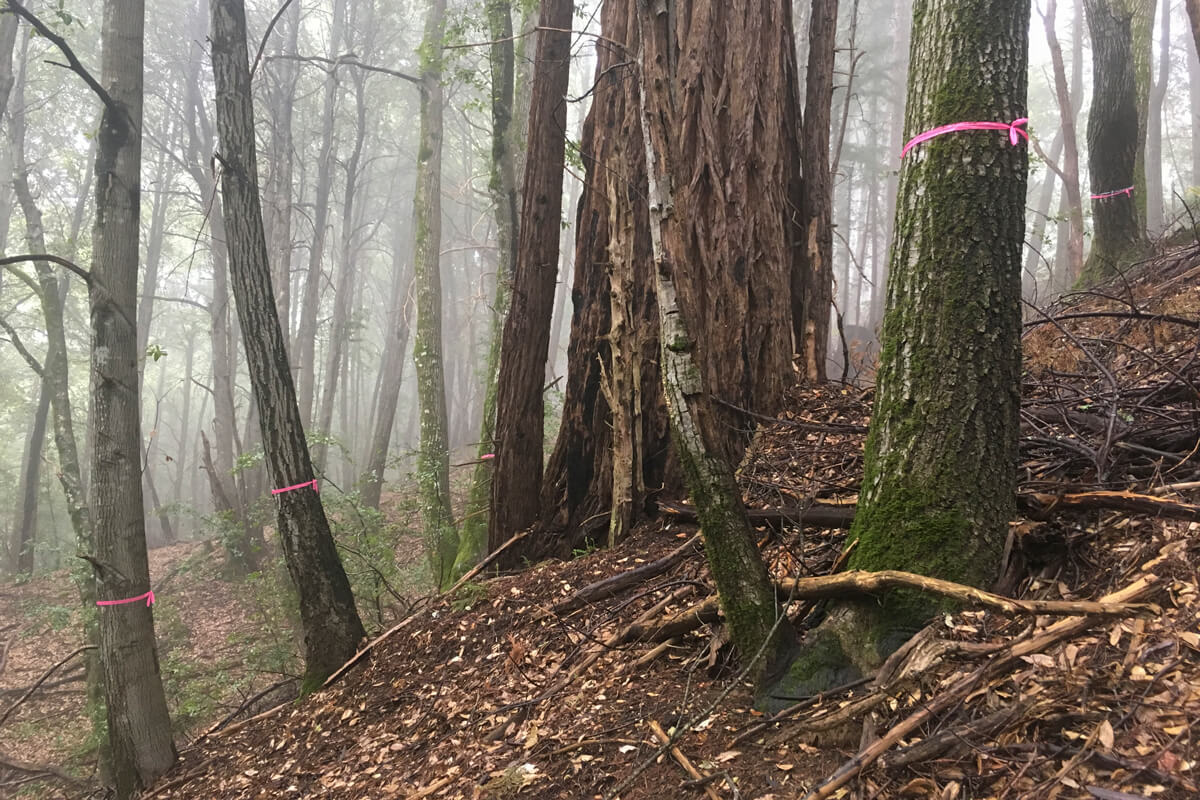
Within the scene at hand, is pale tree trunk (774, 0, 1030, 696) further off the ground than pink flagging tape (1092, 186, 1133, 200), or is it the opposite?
pink flagging tape (1092, 186, 1133, 200)

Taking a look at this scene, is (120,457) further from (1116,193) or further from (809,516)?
(1116,193)

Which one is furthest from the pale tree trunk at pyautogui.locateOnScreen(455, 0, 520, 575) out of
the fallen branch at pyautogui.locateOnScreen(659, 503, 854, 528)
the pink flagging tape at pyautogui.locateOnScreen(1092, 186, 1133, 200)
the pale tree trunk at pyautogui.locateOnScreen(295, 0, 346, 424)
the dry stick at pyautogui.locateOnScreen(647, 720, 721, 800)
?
the pale tree trunk at pyautogui.locateOnScreen(295, 0, 346, 424)

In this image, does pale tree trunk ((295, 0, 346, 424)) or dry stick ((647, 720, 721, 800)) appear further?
Answer: pale tree trunk ((295, 0, 346, 424))

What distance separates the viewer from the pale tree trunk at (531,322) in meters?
5.45

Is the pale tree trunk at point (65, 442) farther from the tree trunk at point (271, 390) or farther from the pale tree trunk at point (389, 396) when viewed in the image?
the tree trunk at point (271, 390)

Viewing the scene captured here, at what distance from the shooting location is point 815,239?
5707mm

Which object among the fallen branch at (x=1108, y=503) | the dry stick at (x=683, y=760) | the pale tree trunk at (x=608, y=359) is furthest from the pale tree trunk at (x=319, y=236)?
the fallen branch at (x=1108, y=503)

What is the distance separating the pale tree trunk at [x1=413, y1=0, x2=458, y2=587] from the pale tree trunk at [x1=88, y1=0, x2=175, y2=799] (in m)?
2.45

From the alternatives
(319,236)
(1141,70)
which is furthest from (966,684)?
(319,236)

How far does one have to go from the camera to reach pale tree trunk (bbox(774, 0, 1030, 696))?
2527 mm

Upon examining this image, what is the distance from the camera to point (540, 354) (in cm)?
560

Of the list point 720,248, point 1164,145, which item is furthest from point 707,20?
point 1164,145

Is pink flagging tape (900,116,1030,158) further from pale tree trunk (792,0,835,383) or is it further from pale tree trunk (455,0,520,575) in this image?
pale tree trunk (455,0,520,575)

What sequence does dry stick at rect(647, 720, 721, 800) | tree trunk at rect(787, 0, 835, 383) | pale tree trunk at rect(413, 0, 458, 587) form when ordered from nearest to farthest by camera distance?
1. dry stick at rect(647, 720, 721, 800)
2. tree trunk at rect(787, 0, 835, 383)
3. pale tree trunk at rect(413, 0, 458, 587)
